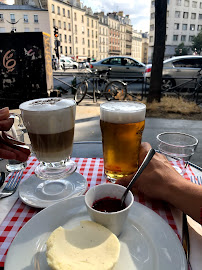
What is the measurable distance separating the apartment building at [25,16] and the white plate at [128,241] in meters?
47.8

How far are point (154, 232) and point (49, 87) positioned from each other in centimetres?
631

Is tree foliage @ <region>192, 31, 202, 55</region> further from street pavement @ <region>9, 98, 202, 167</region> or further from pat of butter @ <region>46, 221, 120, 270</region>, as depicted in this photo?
pat of butter @ <region>46, 221, 120, 270</region>

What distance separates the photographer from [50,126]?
92cm

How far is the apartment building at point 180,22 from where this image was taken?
48750mm

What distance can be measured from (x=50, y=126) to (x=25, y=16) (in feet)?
166

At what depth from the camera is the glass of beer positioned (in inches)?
40.4

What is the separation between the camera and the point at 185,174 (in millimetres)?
1183

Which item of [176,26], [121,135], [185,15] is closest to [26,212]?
[121,135]

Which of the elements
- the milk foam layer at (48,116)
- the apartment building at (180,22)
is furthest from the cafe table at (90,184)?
the apartment building at (180,22)

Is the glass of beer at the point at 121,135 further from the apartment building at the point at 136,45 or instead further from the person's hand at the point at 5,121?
the apartment building at the point at 136,45

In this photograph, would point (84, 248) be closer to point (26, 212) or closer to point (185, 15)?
point (26, 212)

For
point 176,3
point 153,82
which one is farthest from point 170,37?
point 153,82

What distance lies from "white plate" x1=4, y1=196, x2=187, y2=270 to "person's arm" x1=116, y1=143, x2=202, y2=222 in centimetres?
11

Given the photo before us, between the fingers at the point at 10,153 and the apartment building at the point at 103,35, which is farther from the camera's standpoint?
A: the apartment building at the point at 103,35
